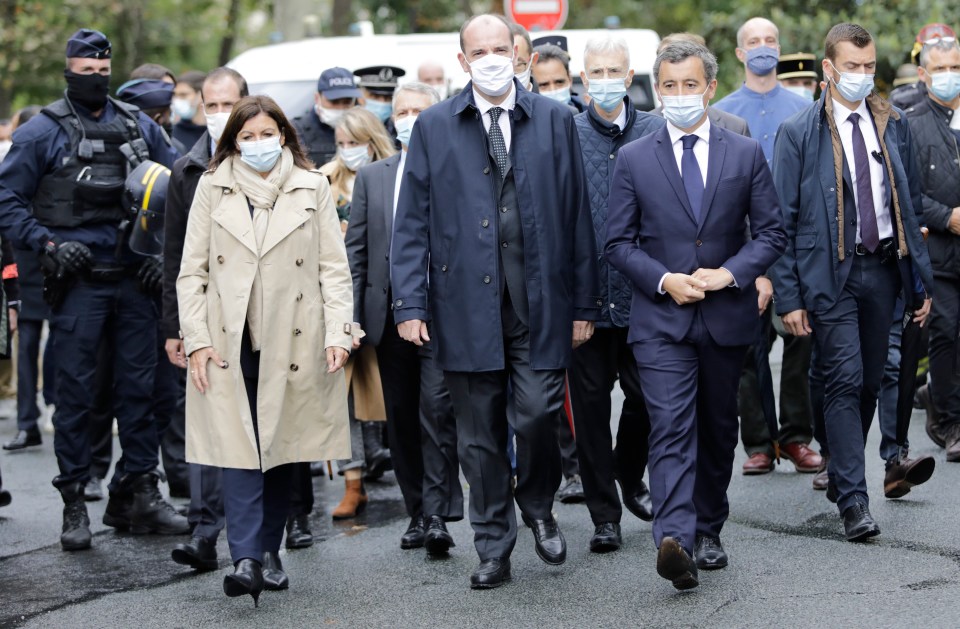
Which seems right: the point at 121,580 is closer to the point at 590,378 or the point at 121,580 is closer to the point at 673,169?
the point at 590,378

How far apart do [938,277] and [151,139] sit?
458 centimetres

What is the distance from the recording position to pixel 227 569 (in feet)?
24.0

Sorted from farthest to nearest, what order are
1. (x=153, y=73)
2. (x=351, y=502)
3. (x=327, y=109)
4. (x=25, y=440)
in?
1. (x=25, y=440)
2. (x=153, y=73)
3. (x=327, y=109)
4. (x=351, y=502)

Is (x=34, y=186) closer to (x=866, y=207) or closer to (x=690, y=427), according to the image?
(x=690, y=427)

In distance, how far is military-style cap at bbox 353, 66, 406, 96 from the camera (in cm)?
1023

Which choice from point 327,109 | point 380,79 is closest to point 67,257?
point 327,109

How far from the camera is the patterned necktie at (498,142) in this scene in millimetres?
6660

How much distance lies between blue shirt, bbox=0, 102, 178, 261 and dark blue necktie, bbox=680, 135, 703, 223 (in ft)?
10.5

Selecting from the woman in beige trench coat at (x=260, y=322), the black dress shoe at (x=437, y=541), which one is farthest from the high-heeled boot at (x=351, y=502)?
the woman in beige trench coat at (x=260, y=322)

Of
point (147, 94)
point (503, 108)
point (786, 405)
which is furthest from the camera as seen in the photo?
point (147, 94)

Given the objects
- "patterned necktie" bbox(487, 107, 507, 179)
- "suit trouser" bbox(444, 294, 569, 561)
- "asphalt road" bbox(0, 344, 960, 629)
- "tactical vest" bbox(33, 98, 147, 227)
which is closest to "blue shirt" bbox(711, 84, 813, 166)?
"asphalt road" bbox(0, 344, 960, 629)

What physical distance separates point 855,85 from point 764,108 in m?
1.87

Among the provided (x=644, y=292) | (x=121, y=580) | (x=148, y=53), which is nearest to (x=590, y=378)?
(x=644, y=292)

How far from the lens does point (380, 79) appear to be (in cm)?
1038
